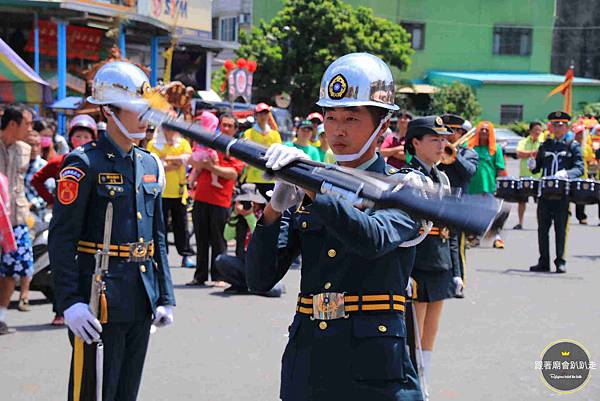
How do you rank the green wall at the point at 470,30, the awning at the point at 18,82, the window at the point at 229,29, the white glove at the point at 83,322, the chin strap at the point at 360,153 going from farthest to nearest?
the green wall at the point at 470,30 → the window at the point at 229,29 → the awning at the point at 18,82 → the white glove at the point at 83,322 → the chin strap at the point at 360,153

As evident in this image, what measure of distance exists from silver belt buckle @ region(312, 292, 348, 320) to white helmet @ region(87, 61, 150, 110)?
178cm

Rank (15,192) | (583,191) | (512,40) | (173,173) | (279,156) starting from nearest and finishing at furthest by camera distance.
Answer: (279,156)
(15,192)
(173,173)
(583,191)
(512,40)

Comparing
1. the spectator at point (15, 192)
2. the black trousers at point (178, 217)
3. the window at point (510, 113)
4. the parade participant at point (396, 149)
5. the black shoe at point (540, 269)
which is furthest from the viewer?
the window at point (510, 113)

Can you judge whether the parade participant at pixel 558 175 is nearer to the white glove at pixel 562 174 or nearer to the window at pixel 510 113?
the white glove at pixel 562 174

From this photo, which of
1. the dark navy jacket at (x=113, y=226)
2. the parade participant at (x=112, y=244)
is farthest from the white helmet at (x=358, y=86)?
the dark navy jacket at (x=113, y=226)

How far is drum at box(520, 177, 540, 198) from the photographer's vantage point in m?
12.1

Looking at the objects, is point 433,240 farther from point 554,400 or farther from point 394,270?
point 394,270

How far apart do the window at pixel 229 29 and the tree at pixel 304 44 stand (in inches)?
222

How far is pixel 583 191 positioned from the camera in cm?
1160

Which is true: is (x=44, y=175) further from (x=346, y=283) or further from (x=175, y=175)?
(x=346, y=283)

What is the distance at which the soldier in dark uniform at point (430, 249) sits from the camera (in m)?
5.97

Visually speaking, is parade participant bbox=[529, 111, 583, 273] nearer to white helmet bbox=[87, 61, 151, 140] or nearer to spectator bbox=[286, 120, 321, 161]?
spectator bbox=[286, 120, 321, 161]

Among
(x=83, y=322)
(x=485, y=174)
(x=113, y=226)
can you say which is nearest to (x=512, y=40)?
(x=485, y=174)

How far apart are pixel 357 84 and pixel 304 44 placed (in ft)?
122
